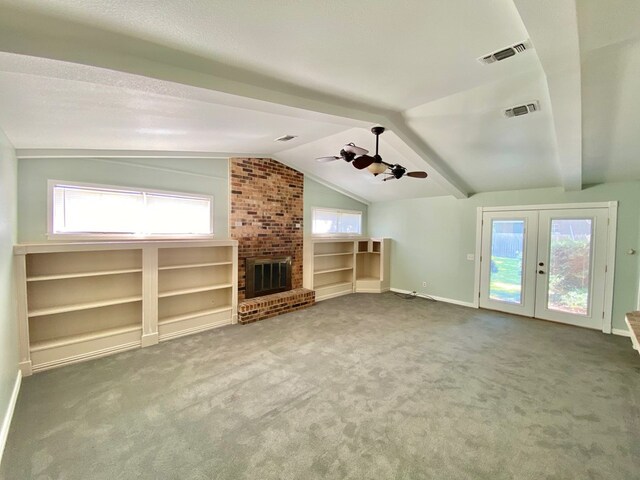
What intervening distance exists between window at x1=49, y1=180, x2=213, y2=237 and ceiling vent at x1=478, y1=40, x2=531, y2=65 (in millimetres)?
4294

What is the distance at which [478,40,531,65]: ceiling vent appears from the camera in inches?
79.6

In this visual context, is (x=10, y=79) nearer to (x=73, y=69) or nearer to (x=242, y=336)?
(x=73, y=69)

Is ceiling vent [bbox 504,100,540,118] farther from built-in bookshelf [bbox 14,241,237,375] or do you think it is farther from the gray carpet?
built-in bookshelf [bbox 14,241,237,375]

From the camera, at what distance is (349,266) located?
7.41 meters

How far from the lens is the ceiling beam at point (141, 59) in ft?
4.70

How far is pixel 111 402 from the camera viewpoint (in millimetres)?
2623

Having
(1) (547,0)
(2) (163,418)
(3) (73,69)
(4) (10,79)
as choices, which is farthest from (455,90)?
(2) (163,418)

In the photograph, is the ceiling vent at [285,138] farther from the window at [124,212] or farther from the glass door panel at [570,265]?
the glass door panel at [570,265]

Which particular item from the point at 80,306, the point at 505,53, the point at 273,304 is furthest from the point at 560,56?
the point at 80,306

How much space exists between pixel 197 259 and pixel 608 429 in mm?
5236

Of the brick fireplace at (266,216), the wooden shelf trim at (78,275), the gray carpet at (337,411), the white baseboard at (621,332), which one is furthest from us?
the brick fireplace at (266,216)

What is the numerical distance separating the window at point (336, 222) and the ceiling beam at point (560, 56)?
4.53 meters

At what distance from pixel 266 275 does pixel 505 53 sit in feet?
15.6

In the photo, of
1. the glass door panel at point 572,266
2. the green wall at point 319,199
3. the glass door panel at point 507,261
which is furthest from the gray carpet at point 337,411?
the green wall at point 319,199
